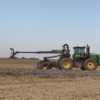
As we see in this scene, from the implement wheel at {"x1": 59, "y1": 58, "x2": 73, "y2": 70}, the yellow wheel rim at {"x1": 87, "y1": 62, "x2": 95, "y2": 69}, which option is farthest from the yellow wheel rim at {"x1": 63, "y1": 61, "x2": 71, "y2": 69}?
the yellow wheel rim at {"x1": 87, "y1": 62, "x2": 95, "y2": 69}

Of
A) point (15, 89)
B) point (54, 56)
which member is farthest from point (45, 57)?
point (15, 89)

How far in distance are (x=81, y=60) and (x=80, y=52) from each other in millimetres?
649

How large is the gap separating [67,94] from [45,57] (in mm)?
12177

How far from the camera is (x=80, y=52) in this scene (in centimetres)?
2244

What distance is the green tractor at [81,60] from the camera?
843 inches

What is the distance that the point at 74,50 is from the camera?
2288 centimetres

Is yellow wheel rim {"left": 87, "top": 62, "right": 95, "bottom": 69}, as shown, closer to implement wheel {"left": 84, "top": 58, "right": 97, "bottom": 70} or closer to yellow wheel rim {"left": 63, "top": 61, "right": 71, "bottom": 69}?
implement wheel {"left": 84, "top": 58, "right": 97, "bottom": 70}

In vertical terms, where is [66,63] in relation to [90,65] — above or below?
above

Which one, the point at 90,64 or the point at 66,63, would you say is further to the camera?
the point at 90,64

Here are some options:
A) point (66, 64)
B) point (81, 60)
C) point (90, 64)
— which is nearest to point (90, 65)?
point (90, 64)

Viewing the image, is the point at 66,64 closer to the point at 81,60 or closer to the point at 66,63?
the point at 66,63

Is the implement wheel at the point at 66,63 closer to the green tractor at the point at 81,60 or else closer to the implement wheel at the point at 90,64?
the green tractor at the point at 81,60

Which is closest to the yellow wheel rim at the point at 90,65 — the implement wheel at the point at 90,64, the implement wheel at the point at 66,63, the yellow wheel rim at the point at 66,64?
the implement wheel at the point at 90,64

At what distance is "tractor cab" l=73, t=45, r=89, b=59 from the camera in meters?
22.2
